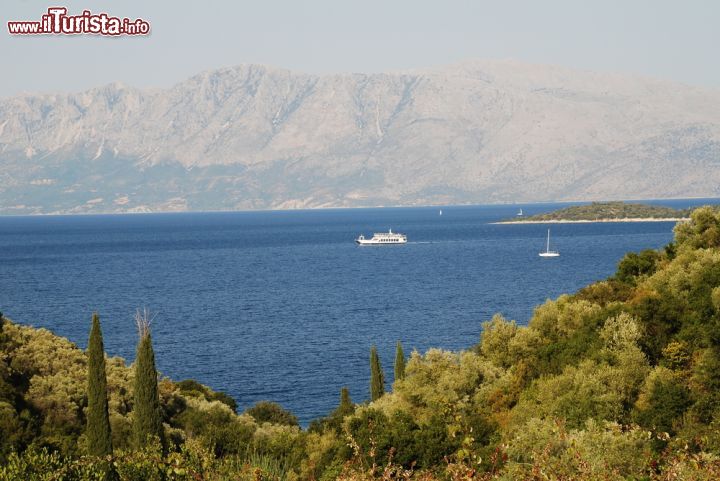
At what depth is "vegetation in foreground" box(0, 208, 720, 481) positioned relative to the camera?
29422 millimetres

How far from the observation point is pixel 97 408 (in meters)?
Answer: 33.5

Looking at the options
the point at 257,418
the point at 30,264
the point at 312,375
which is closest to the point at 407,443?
the point at 257,418

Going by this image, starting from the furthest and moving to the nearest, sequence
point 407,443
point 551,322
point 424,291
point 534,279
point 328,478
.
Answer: point 534,279
point 424,291
point 551,322
point 407,443
point 328,478

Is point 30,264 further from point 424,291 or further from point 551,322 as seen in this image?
point 551,322

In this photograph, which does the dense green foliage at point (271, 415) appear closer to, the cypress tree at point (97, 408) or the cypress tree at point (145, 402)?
the cypress tree at point (145, 402)

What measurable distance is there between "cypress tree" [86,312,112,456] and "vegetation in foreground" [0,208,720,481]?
0.08 meters

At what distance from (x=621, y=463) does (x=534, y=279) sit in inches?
4496

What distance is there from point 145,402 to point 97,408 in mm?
2174

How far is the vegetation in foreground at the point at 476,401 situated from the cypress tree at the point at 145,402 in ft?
0.35

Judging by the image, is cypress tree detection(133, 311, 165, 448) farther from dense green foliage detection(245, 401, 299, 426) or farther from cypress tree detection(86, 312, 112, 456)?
dense green foliage detection(245, 401, 299, 426)

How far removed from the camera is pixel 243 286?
456 ft

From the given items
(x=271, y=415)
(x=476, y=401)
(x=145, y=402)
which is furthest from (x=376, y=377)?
(x=145, y=402)

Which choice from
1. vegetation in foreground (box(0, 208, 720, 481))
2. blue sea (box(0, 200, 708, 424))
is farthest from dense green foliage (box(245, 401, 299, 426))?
vegetation in foreground (box(0, 208, 720, 481))

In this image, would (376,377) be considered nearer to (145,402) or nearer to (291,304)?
(145,402)
